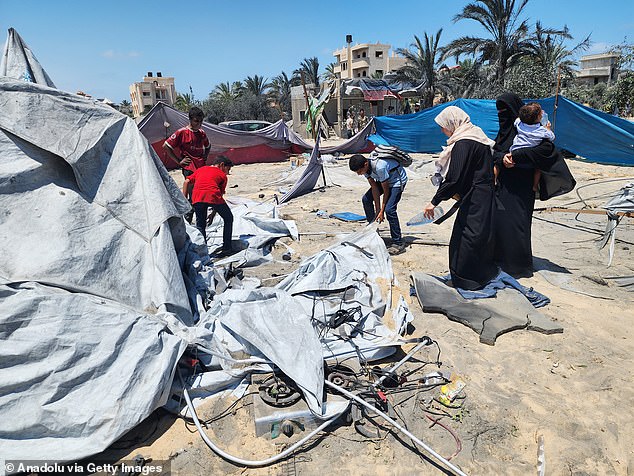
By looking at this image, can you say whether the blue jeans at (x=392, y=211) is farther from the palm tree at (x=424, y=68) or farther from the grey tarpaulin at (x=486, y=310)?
the palm tree at (x=424, y=68)

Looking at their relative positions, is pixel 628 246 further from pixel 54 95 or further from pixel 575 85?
pixel 575 85

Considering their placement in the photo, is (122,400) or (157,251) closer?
(122,400)

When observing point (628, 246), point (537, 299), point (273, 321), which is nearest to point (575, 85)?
point (628, 246)

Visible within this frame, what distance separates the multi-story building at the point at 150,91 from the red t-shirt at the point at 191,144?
183 feet

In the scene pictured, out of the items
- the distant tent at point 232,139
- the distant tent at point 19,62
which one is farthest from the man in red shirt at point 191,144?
the distant tent at point 232,139

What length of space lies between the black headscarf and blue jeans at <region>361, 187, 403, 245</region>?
1.32 meters

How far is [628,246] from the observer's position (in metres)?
4.75

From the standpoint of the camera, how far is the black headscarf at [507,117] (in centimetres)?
373

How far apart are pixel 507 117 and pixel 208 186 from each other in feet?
10.6

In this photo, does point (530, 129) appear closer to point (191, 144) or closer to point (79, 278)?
point (79, 278)

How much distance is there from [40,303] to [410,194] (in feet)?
24.0

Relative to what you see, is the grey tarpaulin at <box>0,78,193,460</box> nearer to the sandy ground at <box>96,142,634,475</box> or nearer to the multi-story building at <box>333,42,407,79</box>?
the sandy ground at <box>96,142,634,475</box>

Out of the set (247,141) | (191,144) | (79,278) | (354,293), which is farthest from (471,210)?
(247,141)

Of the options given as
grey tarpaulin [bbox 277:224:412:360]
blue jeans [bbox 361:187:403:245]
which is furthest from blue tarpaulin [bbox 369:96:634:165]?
grey tarpaulin [bbox 277:224:412:360]
